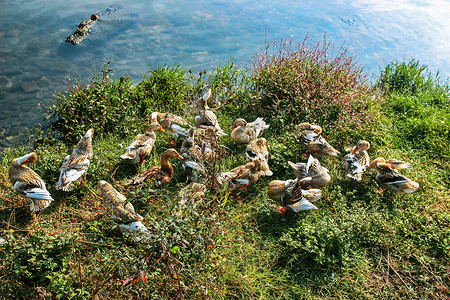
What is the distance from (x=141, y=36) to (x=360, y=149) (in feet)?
28.4

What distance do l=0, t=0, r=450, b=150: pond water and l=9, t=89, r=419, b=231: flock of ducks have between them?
3224 millimetres

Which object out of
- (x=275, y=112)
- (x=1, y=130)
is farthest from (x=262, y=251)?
(x=1, y=130)

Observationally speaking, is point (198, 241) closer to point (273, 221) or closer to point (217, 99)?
point (273, 221)

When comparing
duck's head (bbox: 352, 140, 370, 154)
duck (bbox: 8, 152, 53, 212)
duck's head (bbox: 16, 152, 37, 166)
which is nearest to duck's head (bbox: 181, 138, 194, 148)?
duck (bbox: 8, 152, 53, 212)

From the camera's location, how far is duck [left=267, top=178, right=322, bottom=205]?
199 inches

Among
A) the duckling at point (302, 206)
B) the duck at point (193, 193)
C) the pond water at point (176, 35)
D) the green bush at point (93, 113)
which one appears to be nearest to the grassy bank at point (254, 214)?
the green bush at point (93, 113)

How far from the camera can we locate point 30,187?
4.85 meters

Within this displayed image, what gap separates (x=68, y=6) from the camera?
1306 cm

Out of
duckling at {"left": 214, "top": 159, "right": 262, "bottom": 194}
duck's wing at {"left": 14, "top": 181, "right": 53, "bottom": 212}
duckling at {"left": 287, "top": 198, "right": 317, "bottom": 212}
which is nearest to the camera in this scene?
duck's wing at {"left": 14, "top": 181, "right": 53, "bottom": 212}

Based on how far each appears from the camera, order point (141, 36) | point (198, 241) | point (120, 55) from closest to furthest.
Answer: point (198, 241)
point (120, 55)
point (141, 36)

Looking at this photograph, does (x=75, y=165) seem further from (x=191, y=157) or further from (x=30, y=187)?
(x=191, y=157)

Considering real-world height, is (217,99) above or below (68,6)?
below

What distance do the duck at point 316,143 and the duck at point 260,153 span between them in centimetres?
80

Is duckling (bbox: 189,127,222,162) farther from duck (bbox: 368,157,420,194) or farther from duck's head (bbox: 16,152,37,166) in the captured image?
duck (bbox: 368,157,420,194)
